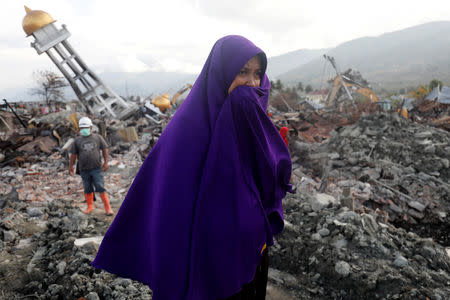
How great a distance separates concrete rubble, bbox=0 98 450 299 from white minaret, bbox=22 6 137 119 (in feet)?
27.1

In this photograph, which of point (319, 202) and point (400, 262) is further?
point (319, 202)

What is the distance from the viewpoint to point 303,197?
13.0ft

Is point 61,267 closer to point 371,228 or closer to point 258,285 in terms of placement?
point 258,285

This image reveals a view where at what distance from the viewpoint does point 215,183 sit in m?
1.03

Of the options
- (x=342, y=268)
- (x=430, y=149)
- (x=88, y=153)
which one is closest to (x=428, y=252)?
(x=342, y=268)

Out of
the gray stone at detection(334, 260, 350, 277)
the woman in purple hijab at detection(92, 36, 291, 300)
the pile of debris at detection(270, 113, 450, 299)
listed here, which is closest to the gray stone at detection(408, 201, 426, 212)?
the pile of debris at detection(270, 113, 450, 299)

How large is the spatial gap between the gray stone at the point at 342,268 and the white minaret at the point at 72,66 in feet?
49.4

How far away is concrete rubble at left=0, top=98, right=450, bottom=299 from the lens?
230cm

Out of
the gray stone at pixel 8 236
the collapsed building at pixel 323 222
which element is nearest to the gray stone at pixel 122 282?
the collapsed building at pixel 323 222

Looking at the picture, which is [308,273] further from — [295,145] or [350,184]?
[295,145]

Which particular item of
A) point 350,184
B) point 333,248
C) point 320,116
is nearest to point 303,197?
point 333,248

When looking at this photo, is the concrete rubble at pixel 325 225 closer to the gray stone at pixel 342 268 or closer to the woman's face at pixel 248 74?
the gray stone at pixel 342 268

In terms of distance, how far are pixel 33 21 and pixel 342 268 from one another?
17.8 m

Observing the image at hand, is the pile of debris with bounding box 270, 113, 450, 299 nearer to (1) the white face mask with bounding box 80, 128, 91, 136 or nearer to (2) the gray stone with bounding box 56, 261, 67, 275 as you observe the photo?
(2) the gray stone with bounding box 56, 261, 67, 275
